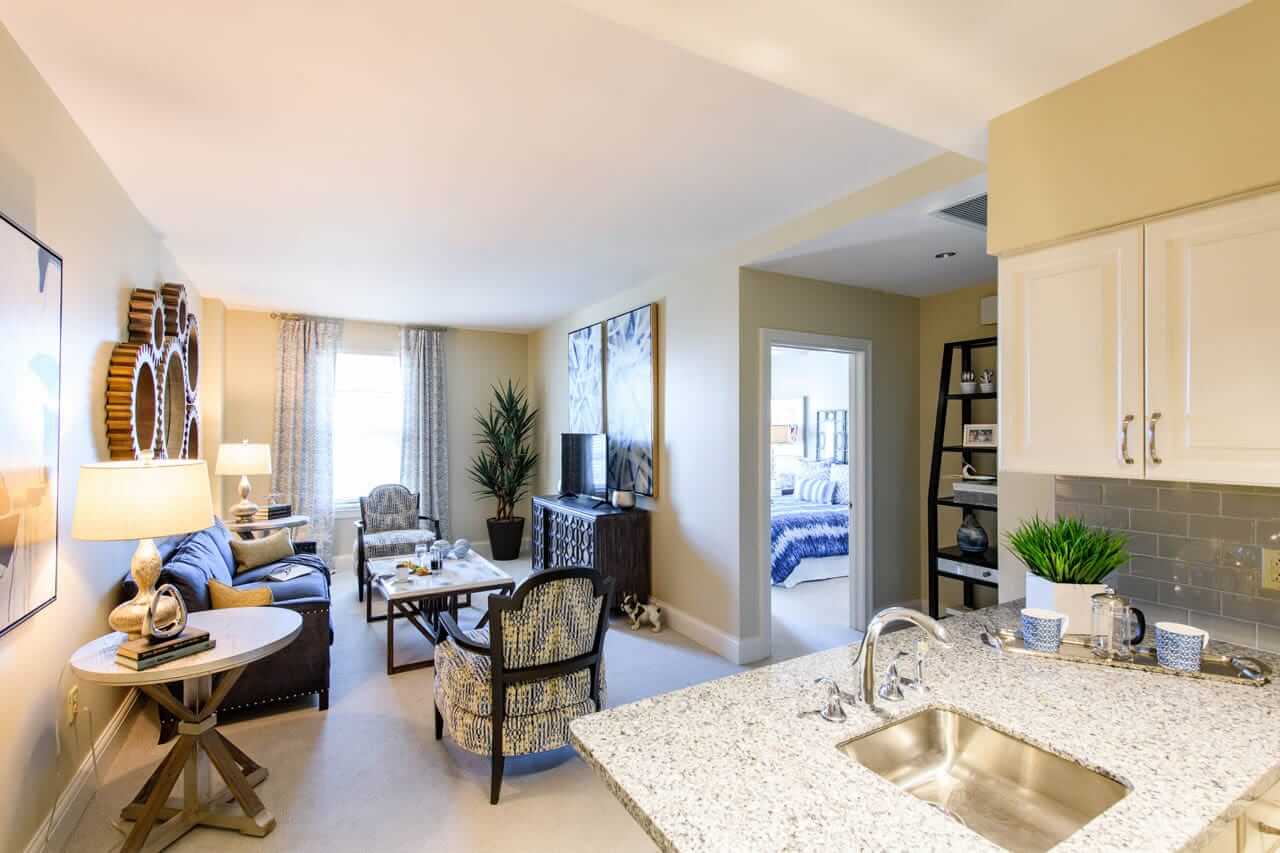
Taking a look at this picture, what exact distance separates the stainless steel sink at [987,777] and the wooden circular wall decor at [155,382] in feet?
10.5

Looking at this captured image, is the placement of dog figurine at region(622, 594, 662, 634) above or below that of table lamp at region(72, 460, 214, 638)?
below

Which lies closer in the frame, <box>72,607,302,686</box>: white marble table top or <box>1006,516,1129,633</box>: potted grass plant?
<box>1006,516,1129,633</box>: potted grass plant

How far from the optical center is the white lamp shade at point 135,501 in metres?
1.90

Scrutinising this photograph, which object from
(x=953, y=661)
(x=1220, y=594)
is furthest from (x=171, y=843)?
(x=1220, y=594)

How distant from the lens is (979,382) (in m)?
3.56

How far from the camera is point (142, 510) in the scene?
1.95 metres

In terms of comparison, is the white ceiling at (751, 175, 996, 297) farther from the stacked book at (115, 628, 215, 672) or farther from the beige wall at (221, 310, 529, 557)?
the beige wall at (221, 310, 529, 557)

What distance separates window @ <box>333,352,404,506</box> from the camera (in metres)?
6.13

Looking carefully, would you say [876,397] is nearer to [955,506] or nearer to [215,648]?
[955,506]

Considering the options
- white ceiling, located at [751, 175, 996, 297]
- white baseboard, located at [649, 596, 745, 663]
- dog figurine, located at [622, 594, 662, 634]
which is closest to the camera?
white ceiling, located at [751, 175, 996, 297]

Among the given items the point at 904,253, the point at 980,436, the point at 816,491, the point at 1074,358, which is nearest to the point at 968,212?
the point at 904,253

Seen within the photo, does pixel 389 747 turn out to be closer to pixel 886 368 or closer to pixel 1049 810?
pixel 1049 810

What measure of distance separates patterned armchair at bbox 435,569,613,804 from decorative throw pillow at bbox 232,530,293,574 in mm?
2360

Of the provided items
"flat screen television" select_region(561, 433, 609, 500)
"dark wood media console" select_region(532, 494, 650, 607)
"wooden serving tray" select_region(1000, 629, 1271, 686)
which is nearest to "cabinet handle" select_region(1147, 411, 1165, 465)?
"wooden serving tray" select_region(1000, 629, 1271, 686)
